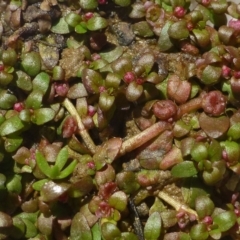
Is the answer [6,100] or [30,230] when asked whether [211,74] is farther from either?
[30,230]

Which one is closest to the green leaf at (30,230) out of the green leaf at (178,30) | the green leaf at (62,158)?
the green leaf at (62,158)

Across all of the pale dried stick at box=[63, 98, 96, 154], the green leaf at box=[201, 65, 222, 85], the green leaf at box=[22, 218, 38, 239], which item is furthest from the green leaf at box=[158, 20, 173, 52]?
the green leaf at box=[22, 218, 38, 239]

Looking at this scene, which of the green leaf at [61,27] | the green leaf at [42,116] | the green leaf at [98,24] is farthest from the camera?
the green leaf at [61,27]

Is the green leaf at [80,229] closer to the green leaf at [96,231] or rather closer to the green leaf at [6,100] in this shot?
the green leaf at [96,231]

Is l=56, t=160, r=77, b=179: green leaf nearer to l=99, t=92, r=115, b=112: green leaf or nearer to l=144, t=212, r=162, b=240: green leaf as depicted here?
l=99, t=92, r=115, b=112: green leaf

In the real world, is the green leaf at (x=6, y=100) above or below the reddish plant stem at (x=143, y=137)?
above

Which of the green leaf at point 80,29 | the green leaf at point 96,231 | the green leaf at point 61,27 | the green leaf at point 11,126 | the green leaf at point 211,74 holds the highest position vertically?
the green leaf at point 80,29

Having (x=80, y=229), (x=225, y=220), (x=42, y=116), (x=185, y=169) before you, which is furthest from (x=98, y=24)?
(x=225, y=220)
